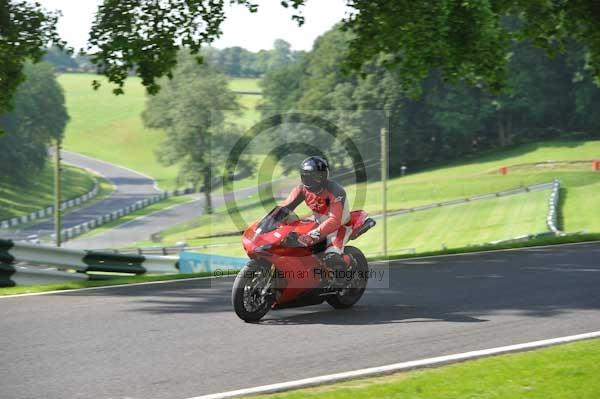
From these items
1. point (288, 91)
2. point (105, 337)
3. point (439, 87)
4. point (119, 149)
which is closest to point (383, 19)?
point (105, 337)

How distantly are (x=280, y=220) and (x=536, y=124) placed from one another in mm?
97906

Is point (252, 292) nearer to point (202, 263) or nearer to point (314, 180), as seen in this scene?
point (314, 180)

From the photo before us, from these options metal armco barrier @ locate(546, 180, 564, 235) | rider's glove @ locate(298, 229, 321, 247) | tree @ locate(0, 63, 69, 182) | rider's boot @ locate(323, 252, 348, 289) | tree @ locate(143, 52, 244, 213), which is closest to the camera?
rider's glove @ locate(298, 229, 321, 247)

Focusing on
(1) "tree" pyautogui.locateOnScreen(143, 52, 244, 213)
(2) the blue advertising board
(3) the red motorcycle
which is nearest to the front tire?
(3) the red motorcycle

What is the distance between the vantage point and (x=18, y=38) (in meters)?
19.7

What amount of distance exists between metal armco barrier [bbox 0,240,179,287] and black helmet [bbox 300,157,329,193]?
205 inches

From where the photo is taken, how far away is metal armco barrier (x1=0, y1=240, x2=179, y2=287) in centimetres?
1322

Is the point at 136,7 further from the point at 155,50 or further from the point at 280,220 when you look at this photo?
the point at 280,220

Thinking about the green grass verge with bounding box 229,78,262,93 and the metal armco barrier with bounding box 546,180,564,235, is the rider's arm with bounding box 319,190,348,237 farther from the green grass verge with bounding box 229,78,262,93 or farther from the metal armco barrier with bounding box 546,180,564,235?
the green grass verge with bounding box 229,78,262,93

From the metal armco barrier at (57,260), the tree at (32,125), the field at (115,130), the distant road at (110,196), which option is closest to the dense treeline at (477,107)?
the distant road at (110,196)

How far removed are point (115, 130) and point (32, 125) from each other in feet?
159

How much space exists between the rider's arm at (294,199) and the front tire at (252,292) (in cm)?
78

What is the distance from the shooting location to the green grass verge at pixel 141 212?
3294 inches

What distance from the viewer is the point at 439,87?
332 feet
